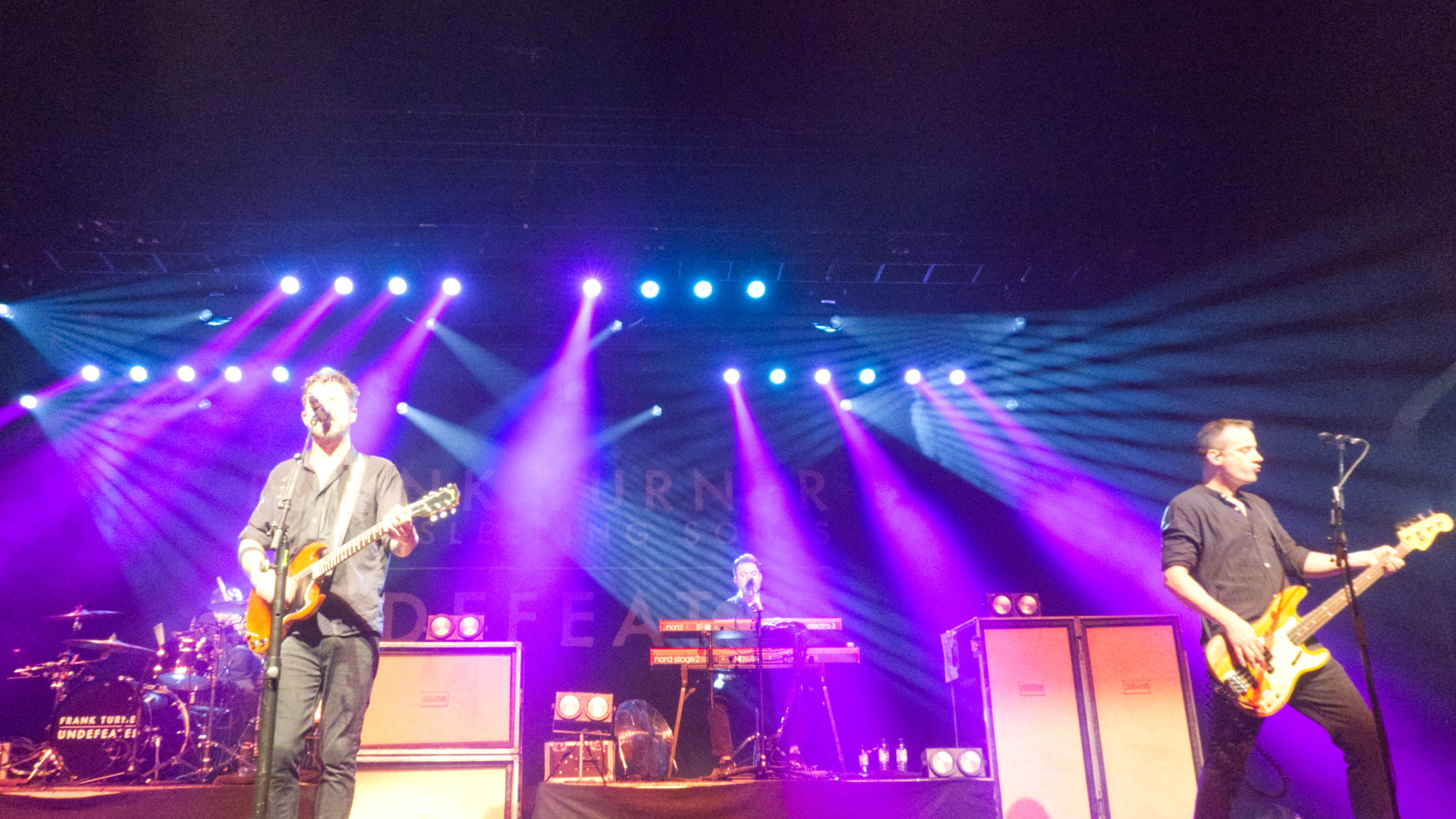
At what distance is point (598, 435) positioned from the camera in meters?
10.4

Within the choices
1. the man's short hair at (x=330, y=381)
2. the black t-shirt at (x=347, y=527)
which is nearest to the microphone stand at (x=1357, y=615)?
the black t-shirt at (x=347, y=527)

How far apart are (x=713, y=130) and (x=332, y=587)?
458 cm

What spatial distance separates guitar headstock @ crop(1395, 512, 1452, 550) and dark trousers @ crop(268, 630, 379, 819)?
16.2 ft

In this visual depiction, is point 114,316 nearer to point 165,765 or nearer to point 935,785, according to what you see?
point 165,765

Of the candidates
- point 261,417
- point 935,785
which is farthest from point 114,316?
point 935,785

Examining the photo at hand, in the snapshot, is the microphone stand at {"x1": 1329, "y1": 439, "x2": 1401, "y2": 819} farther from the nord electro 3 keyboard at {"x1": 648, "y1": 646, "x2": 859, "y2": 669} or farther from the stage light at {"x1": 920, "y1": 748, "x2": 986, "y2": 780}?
the nord electro 3 keyboard at {"x1": 648, "y1": 646, "x2": 859, "y2": 669}

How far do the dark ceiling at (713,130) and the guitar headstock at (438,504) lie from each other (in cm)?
332

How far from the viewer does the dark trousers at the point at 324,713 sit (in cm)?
393

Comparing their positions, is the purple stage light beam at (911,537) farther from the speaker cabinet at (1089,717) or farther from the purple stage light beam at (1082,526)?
the speaker cabinet at (1089,717)

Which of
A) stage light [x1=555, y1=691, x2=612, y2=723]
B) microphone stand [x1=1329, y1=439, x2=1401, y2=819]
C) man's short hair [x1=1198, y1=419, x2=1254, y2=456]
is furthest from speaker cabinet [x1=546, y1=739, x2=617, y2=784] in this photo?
microphone stand [x1=1329, y1=439, x2=1401, y2=819]

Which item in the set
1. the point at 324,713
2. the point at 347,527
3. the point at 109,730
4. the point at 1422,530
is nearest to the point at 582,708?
the point at 109,730

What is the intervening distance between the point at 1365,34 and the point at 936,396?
5.42 m

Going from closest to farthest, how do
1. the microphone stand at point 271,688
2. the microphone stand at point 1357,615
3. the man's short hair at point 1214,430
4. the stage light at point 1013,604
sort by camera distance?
the microphone stand at point 271,688 < the microphone stand at point 1357,615 < the man's short hair at point 1214,430 < the stage light at point 1013,604

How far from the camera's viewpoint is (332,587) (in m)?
4.13
